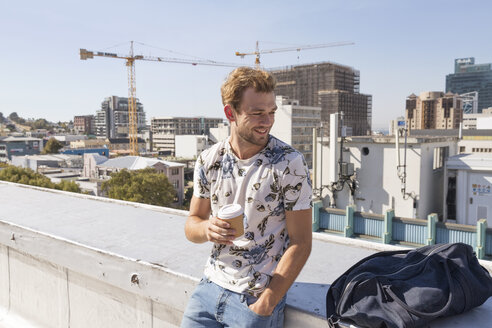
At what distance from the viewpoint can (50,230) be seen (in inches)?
116

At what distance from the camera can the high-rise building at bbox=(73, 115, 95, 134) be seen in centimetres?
16088

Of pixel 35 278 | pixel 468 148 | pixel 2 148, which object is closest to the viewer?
pixel 35 278

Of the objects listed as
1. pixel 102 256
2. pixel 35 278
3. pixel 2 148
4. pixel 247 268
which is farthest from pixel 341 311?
pixel 2 148

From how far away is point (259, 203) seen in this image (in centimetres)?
153

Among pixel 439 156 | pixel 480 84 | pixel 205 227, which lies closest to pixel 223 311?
pixel 205 227

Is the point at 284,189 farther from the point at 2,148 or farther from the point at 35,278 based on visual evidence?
the point at 2,148

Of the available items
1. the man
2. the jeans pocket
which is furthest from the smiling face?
the jeans pocket

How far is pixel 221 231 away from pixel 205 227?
0.71ft

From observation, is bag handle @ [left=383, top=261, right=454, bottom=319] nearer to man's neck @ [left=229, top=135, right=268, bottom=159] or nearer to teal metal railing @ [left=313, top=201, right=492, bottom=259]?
man's neck @ [left=229, top=135, right=268, bottom=159]

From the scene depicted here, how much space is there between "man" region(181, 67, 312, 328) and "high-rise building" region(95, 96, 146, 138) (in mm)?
147253

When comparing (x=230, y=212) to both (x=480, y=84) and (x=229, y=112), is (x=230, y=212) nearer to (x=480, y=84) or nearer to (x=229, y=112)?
(x=229, y=112)

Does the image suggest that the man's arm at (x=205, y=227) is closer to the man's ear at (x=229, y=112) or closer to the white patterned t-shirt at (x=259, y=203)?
the white patterned t-shirt at (x=259, y=203)

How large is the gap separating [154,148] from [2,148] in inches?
1519

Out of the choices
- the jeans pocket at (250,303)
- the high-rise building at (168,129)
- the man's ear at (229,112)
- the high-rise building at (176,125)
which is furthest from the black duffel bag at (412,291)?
the high-rise building at (176,125)
